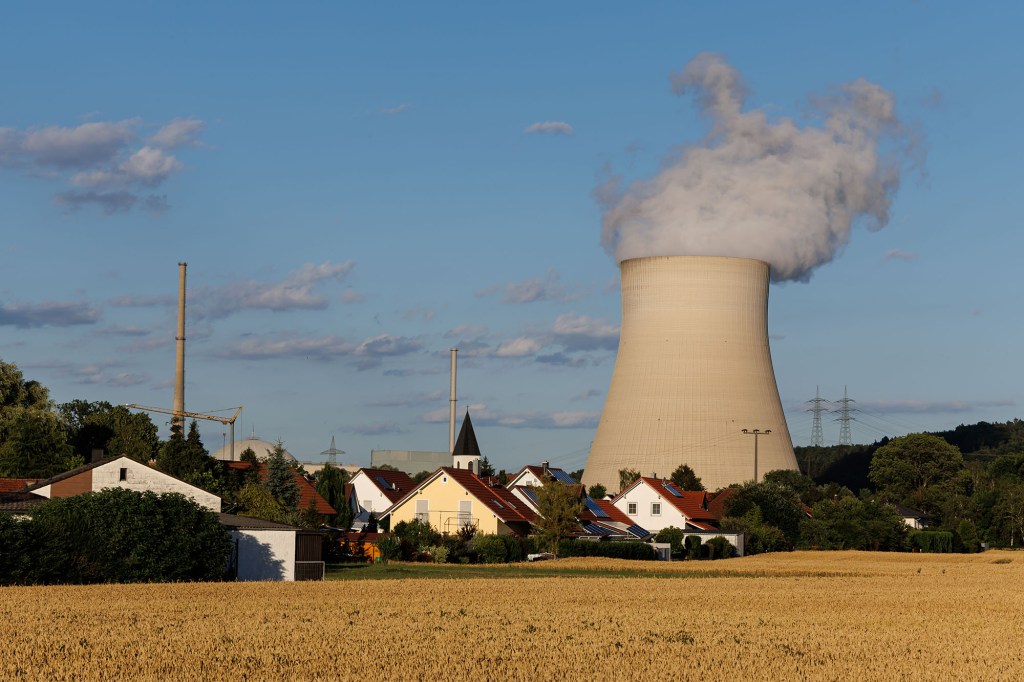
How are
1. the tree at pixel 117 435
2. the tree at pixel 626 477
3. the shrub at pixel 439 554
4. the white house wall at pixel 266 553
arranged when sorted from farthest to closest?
the tree at pixel 117 435 → the tree at pixel 626 477 → the shrub at pixel 439 554 → the white house wall at pixel 266 553

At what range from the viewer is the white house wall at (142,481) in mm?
33719

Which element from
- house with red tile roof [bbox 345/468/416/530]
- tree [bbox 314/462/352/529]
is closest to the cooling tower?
house with red tile roof [bbox 345/468/416/530]

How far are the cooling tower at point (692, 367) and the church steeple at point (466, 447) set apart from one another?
54.3 ft

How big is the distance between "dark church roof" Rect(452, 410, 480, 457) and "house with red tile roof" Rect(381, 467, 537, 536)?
21.6 meters

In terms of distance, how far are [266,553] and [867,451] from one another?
87.0 m

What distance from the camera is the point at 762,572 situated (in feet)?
119

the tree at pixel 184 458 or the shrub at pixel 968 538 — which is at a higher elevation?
the tree at pixel 184 458

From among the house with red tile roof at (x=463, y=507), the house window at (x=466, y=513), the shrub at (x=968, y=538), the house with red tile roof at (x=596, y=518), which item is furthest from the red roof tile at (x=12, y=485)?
the shrub at (x=968, y=538)

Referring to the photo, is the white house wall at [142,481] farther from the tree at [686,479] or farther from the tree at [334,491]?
the tree at [686,479]

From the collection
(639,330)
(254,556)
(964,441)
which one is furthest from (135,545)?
(964,441)

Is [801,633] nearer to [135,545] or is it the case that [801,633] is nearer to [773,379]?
[135,545]

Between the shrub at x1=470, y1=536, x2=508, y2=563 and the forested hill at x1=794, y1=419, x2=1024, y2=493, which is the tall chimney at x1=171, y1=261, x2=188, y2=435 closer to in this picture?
the shrub at x1=470, y1=536, x2=508, y2=563

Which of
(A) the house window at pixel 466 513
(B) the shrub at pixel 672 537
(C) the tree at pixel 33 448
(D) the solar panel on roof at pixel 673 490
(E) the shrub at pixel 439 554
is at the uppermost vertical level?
(C) the tree at pixel 33 448

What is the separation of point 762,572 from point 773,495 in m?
18.8
